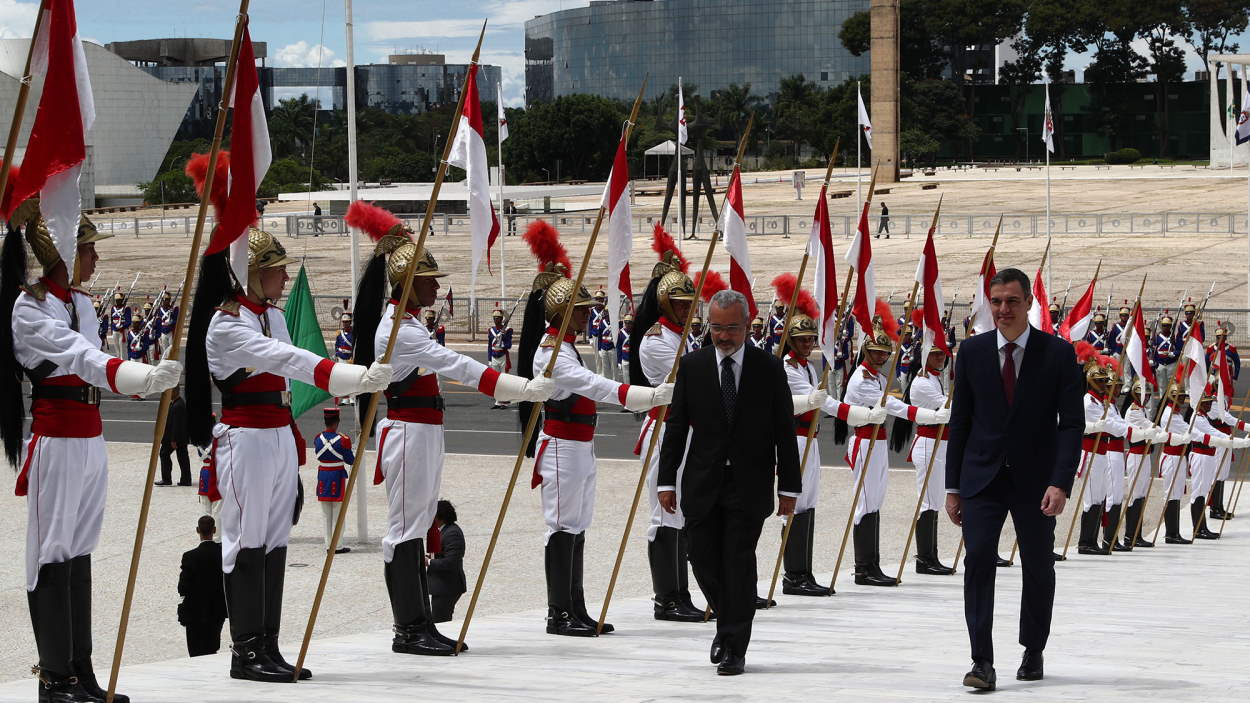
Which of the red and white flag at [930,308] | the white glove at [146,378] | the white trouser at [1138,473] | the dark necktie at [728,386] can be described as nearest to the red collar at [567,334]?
the dark necktie at [728,386]

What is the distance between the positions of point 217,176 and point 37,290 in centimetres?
106

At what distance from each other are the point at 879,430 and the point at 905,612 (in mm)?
2367

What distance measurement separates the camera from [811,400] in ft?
30.5

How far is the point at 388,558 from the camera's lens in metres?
7.59

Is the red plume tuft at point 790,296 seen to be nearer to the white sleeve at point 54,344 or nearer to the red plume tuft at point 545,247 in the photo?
the red plume tuft at point 545,247

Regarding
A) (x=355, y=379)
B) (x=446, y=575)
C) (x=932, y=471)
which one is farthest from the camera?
(x=932, y=471)

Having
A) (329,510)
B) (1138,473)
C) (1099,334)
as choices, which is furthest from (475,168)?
(1099,334)

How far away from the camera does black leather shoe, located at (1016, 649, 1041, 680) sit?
640cm

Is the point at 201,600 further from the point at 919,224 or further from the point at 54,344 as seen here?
the point at 919,224

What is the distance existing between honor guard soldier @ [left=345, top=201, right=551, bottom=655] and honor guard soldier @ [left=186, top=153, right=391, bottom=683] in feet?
2.28

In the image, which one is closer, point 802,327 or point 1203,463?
point 802,327

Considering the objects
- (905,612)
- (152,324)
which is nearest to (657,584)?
(905,612)

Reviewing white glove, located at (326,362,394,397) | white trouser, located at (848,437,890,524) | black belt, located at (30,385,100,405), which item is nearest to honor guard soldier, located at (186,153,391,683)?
white glove, located at (326,362,394,397)

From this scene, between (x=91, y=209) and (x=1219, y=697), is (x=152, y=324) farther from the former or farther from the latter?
(x=91, y=209)
